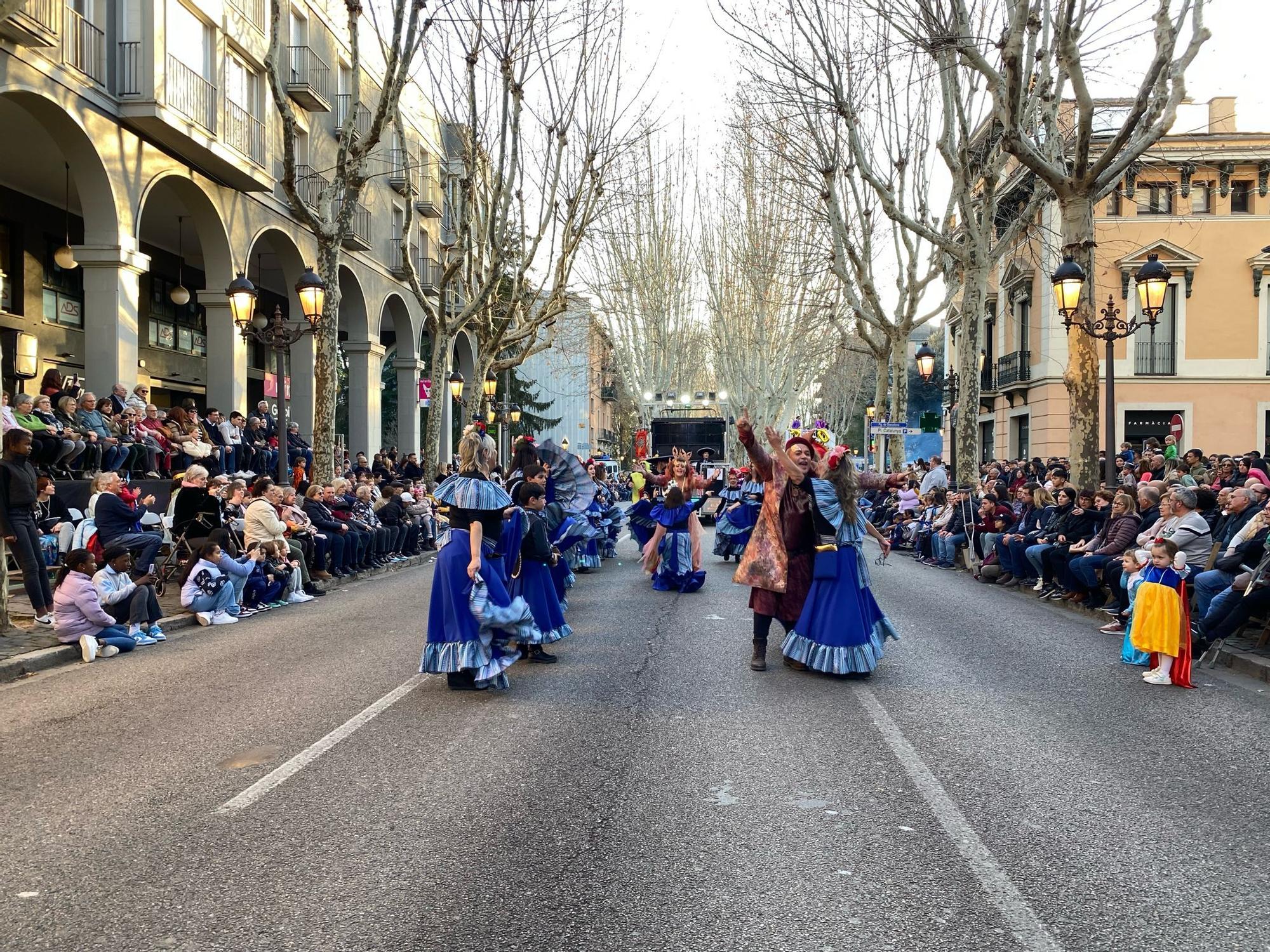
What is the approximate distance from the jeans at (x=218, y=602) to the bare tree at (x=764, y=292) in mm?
23558

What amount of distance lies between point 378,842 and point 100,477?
8687 millimetres

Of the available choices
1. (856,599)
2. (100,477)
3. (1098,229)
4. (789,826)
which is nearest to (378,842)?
(789,826)

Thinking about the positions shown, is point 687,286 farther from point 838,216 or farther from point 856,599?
point 856,599

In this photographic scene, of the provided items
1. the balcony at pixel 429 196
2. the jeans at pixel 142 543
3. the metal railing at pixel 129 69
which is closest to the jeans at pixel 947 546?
the jeans at pixel 142 543

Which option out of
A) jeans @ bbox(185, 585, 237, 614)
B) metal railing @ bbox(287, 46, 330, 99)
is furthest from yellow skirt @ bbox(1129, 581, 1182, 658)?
metal railing @ bbox(287, 46, 330, 99)

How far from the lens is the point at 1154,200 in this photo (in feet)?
110

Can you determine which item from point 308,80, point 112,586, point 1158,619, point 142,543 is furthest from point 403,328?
point 1158,619

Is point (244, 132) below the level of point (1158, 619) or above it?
above

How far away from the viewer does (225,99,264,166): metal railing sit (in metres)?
21.1

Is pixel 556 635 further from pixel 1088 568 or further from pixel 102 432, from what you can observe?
pixel 102 432

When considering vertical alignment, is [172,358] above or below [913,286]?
below

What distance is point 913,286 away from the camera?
29.2m

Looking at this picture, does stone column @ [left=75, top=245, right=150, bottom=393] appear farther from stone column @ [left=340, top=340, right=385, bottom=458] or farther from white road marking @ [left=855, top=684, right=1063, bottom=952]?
white road marking @ [left=855, top=684, right=1063, bottom=952]

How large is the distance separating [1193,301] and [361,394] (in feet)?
85.8
